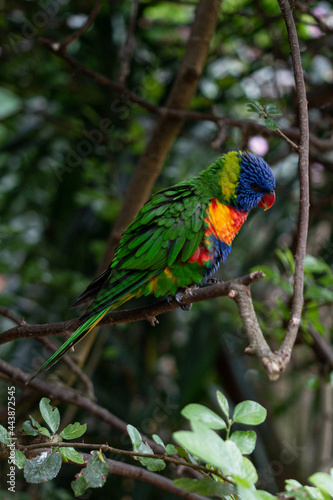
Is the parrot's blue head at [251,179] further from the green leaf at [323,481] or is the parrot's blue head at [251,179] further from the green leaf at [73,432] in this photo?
the green leaf at [323,481]

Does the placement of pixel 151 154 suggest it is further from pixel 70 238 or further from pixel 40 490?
pixel 40 490

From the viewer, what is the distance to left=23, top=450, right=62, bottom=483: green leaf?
2.93 ft

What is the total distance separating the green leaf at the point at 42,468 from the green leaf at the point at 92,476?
5 centimetres

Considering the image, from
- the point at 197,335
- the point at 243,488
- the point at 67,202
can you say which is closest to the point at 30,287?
the point at 67,202

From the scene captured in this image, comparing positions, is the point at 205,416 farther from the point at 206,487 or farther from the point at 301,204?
the point at 301,204

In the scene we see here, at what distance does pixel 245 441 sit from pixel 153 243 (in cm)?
72

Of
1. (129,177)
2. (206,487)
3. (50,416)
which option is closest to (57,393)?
(50,416)

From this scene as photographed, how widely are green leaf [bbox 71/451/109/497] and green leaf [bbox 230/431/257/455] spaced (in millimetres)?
279

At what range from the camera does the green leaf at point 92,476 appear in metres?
0.88

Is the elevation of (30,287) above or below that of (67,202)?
below

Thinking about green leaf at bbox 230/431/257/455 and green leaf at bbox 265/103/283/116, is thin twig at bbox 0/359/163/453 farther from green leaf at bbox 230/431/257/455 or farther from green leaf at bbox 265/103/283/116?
green leaf at bbox 265/103/283/116

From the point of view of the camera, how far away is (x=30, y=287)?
299cm

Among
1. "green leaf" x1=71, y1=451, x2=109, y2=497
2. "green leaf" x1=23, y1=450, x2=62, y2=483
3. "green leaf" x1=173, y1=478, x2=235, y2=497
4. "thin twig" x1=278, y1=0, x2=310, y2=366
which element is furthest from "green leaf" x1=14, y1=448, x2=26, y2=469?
"thin twig" x1=278, y1=0, x2=310, y2=366

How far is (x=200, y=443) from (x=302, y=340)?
159 cm
